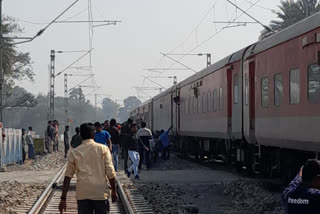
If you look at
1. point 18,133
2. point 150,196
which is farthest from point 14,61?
point 150,196

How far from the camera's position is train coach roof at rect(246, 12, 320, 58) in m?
13.3

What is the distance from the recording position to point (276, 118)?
16125 mm

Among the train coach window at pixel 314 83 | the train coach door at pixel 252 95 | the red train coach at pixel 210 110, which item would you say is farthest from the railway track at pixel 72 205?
the red train coach at pixel 210 110

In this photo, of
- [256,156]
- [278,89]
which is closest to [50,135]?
[256,156]

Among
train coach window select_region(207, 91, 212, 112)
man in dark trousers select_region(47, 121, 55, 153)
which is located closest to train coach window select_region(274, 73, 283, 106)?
train coach window select_region(207, 91, 212, 112)

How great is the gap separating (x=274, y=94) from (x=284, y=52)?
4.29ft

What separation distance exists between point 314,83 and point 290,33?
6.75 feet

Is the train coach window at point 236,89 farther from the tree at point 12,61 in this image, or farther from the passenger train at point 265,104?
the tree at point 12,61

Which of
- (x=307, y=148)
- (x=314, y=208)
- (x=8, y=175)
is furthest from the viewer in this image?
(x=8, y=175)

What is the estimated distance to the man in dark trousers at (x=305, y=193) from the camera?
624 cm

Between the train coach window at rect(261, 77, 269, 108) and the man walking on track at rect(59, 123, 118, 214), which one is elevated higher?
the train coach window at rect(261, 77, 269, 108)

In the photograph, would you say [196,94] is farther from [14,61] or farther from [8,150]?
[14,61]

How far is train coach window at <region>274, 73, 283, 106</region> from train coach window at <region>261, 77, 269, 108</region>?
80 centimetres

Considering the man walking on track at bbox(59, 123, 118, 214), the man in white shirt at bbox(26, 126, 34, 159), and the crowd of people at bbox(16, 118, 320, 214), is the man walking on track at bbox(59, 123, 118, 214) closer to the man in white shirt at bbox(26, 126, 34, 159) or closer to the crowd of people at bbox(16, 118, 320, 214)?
the crowd of people at bbox(16, 118, 320, 214)
